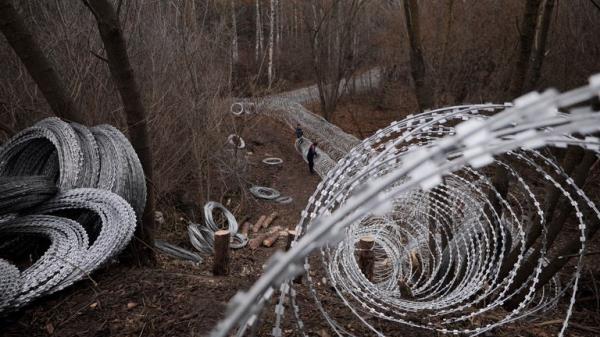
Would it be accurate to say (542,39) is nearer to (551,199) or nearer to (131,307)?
(551,199)

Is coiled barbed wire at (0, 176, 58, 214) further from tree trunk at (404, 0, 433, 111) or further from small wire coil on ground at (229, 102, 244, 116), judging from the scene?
small wire coil on ground at (229, 102, 244, 116)

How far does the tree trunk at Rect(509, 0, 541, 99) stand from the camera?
4.18 metres

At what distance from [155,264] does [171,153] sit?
6039mm

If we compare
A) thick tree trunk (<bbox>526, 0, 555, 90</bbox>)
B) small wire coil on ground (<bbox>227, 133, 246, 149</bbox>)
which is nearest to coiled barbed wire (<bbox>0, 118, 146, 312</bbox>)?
thick tree trunk (<bbox>526, 0, 555, 90</bbox>)

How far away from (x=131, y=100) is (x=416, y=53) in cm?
395

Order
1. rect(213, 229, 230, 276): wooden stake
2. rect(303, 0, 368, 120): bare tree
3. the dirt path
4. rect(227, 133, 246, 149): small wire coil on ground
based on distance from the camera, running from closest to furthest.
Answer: the dirt path, rect(213, 229, 230, 276): wooden stake, rect(227, 133, 246, 149): small wire coil on ground, rect(303, 0, 368, 120): bare tree

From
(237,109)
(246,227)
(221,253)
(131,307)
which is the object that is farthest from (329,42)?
(131,307)

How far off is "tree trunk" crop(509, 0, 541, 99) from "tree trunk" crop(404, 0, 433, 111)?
47.7 inches

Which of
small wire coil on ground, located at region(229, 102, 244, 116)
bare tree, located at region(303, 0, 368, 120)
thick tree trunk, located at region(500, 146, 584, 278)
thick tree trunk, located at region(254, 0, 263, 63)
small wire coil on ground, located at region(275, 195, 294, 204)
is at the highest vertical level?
thick tree trunk, located at region(254, 0, 263, 63)

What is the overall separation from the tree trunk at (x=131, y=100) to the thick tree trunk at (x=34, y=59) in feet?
4.84

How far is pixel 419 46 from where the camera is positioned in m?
5.40

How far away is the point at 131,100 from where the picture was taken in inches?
165

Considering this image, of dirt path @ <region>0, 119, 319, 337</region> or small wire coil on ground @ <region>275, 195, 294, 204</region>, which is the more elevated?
small wire coil on ground @ <region>275, 195, 294, 204</region>

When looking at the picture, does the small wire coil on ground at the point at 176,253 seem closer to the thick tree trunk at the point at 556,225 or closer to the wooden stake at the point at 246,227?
the wooden stake at the point at 246,227
